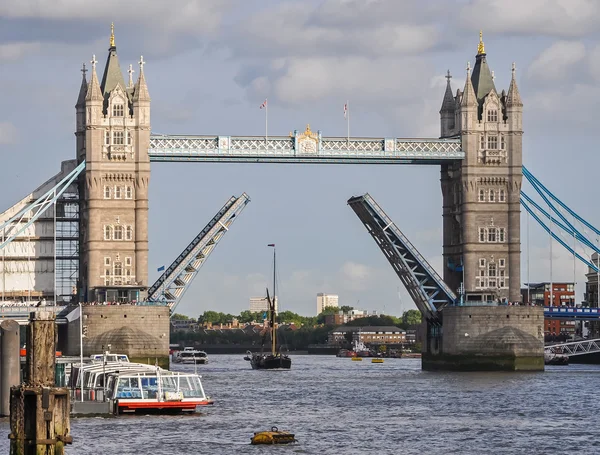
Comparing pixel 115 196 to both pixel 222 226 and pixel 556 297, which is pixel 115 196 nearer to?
pixel 222 226

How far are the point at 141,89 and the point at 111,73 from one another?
115 inches

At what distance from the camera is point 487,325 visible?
347 ft

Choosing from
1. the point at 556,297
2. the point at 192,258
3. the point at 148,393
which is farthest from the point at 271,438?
the point at 556,297

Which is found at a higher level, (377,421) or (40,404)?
(40,404)

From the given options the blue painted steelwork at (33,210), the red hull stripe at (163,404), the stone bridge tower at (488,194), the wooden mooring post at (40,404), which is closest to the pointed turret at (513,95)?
the stone bridge tower at (488,194)

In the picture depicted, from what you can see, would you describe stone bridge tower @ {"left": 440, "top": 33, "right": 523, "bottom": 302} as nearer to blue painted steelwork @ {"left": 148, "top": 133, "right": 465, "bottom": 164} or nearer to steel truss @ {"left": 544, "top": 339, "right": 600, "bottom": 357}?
blue painted steelwork @ {"left": 148, "top": 133, "right": 465, "bottom": 164}

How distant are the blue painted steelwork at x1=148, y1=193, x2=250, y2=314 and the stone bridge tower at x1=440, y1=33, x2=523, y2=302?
52.6 ft

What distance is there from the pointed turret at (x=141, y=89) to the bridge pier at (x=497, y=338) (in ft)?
82.1

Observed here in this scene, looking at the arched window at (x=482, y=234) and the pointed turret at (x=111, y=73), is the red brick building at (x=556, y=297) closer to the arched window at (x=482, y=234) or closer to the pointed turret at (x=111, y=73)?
the arched window at (x=482, y=234)

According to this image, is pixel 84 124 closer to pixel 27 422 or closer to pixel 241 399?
pixel 241 399

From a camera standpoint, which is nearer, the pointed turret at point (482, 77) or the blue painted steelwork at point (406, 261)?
the blue painted steelwork at point (406, 261)

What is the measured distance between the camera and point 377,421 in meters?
64.5

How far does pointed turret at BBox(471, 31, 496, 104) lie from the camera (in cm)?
11300

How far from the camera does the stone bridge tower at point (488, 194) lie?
11025 cm
